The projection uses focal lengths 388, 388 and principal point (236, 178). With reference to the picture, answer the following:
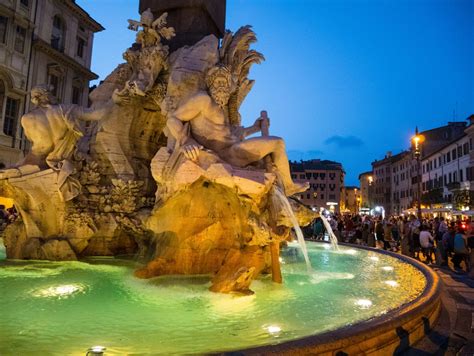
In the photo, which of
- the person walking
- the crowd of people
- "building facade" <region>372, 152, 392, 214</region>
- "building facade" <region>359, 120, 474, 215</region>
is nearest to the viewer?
the crowd of people

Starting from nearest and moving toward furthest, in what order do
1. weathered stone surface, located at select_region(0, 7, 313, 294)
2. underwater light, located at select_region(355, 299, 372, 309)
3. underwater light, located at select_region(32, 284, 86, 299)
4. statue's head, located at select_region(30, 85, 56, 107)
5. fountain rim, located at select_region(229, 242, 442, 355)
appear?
1. fountain rim, located at select_region(229, 242, 442, 355)
2. underwater light, located at select_region(355, 299, 372, 309)
3. underwater light, located at select_region(32, 284, 86, 299)
4. weathered stone surface, located at select_region(0, 7, 313, 294)
5. statue's head, located at select_region(30, 85, 56, 107)

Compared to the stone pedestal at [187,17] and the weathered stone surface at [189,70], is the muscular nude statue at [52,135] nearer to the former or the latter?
the weathered stone surface at [189,70]

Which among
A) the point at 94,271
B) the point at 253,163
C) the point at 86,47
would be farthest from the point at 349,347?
the point at 86,47

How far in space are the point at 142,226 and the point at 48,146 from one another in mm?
2207

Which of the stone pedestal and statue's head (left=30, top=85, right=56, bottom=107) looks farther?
the stone pedestal

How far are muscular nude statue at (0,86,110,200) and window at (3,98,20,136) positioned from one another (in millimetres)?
19894

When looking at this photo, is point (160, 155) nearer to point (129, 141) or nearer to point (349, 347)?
point (129, 141)

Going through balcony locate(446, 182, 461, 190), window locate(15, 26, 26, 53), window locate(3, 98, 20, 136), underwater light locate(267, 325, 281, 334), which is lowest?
underwater light locate(267, 325, 281, 334)

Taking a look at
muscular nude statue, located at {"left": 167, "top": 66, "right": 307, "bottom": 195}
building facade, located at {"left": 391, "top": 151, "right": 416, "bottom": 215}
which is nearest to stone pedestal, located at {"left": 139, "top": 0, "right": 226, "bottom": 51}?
muscular nude statue, located at {"left": 167, "top": 66, "right": 307, "bottom": 195}

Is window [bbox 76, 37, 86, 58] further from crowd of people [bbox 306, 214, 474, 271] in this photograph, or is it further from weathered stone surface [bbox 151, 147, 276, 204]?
weathered stone surface [bbox 151, 147, 276, 204]

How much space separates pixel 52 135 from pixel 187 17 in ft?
11.6

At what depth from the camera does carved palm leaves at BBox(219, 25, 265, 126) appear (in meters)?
7.05

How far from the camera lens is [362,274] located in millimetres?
6363

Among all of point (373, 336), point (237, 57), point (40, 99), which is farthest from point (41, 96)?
point (373, 336)
